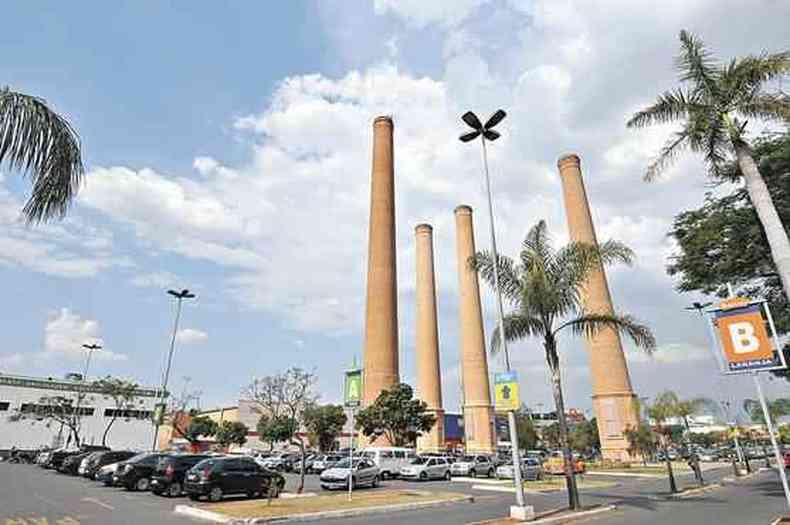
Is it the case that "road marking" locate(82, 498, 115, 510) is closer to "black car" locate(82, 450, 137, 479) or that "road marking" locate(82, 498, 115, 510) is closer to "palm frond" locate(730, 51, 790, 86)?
"black car" locate(82, 450, 137, 479)

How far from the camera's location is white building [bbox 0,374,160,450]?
70.2 m

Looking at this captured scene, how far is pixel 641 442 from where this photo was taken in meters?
49.2

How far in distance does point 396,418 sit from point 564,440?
30607mm

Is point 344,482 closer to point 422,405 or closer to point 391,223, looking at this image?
point 422,405

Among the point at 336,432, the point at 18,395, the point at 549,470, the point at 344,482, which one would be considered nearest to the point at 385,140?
the point at 336,432

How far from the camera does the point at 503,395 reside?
16.1m

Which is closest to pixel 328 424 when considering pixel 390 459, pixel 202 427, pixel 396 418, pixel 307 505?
pixel 396 418

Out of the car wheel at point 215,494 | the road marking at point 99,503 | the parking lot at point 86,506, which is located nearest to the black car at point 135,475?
the parking lot at point 86,506

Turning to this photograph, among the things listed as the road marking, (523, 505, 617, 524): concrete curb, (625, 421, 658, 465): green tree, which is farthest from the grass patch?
(625, 421, 658, 465): green tree

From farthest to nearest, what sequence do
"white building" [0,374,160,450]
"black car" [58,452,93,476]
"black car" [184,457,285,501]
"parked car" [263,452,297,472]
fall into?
1. "white building" [0,374,160,450]
2. "parked car" [263,452,297,472]
3. "black car" [58,452,93,476]
4. "black car" [184,457,285,501]

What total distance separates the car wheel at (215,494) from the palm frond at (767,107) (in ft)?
66.6

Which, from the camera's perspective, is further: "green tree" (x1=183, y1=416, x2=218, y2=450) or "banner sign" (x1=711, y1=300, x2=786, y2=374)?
"green tree" (x1=183, y1=416, x2=218, y2=450)

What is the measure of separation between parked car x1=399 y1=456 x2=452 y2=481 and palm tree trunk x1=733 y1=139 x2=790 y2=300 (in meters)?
28.0

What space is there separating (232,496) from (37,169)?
1632 cm
